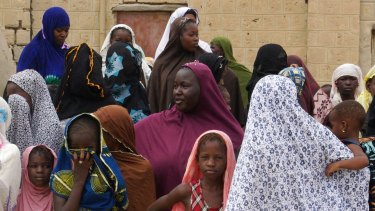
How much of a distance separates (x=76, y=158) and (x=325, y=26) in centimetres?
842

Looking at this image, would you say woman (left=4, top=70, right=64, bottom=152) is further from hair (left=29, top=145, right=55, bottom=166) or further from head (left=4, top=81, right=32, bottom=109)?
hair (left=29, top=145, right=55, bottom=166)

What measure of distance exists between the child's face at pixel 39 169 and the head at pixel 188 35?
2.48 metres

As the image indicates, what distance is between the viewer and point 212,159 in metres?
7.98

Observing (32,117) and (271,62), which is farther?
(271,62)

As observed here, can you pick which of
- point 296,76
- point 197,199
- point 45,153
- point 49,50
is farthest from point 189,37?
point 197,199

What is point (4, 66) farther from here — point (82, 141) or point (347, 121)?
point (347, 121)

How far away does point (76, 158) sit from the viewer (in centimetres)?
791

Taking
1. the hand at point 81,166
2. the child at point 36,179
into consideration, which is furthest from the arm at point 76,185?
the child at point 36,179

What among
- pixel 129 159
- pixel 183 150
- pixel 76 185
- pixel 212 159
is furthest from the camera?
pixel 183 150

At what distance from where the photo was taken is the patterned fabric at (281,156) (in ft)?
25.0

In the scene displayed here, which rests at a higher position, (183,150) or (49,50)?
(49,50)

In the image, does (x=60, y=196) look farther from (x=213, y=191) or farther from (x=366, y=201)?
(x=366, y=201)

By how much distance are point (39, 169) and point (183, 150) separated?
3.12 feet

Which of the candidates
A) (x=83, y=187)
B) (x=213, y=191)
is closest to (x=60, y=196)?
(x=83, y=187)
